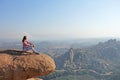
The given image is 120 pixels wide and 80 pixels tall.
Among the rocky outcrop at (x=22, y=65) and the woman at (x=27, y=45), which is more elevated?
the woman at (x=27, y=45)

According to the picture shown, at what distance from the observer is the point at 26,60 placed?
2230cm

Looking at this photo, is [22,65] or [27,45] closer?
[22,65]

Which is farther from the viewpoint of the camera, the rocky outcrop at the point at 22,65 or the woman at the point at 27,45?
the woman at the point at 27,45

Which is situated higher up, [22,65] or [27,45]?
[27,45]

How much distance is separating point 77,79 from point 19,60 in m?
173

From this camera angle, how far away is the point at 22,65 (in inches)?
860

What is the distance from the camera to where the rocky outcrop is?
70.3 ft

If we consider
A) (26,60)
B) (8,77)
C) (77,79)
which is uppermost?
(26,60)

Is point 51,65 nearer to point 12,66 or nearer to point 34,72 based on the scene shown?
point 34,72

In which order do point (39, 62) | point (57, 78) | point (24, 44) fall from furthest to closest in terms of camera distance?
1. point (57, 78)
2. point (24, 44)
3. point (39, 62)

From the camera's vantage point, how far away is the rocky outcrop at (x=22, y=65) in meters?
21.4

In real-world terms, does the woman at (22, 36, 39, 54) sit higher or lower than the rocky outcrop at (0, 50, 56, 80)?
higher

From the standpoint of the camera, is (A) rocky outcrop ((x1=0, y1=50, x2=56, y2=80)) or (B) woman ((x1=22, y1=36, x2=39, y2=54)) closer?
(A) rocky outcrop ((x1=0, y1=50, x2=56, y2=80))

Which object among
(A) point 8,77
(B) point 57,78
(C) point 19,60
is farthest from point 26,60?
(B) point 57,78
